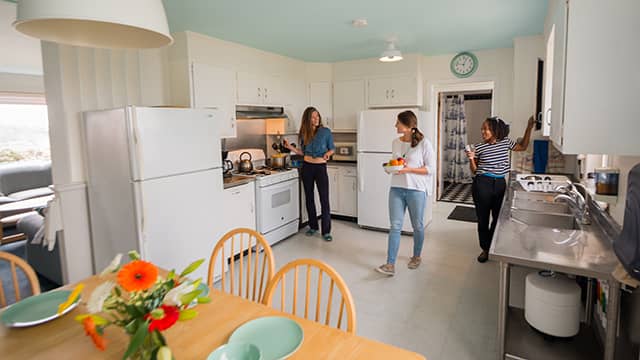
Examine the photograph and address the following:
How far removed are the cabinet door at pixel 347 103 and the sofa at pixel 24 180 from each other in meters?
4.42

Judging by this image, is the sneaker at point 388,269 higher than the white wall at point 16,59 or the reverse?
the reverse

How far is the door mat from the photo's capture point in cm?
536

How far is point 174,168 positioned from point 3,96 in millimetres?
5049

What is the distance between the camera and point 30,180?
6.11 meters

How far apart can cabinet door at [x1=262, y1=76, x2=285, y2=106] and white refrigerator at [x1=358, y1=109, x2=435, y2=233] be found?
3.57 feet

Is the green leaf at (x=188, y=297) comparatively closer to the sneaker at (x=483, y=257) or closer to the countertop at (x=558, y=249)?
the countertop at (x=558, y=249)

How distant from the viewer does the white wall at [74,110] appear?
115 inches

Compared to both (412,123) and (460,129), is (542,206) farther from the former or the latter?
(460,129)

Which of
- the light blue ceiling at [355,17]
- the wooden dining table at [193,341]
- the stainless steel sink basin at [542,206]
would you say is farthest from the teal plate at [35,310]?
the stainless steel sink basin at [542,206]

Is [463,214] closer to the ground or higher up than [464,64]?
closer to the ground

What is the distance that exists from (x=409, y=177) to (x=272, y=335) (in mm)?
2275

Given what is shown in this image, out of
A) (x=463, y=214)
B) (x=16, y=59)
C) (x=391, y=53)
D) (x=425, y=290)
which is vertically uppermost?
(x=16, y=59)

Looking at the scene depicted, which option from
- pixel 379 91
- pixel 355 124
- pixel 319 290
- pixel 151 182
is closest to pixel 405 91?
pixel 379 91

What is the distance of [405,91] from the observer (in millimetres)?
5137
